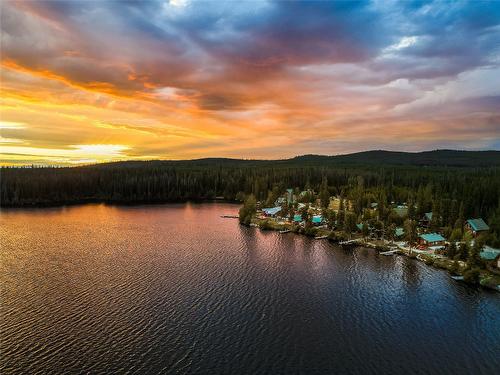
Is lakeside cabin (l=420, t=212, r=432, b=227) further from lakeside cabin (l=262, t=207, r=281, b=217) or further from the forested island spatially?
lakeside cabin (l=262, t=207, r=281, b=217)

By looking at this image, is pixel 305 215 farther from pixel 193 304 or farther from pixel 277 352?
pixel 277 352

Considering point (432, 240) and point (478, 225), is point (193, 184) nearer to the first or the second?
point (432, 240)

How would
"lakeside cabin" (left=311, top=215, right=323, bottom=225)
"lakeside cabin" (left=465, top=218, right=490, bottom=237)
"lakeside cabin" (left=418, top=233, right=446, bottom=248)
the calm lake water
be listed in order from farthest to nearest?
"lakeside cabin" (left=311, top=215, right=323, bottom=225) → "lakeside cabin" (left=465, top=218, right=490, bottom=237) → "lakeside cabin" (left=418, top=233, right=446, bottom=248) → the calm lake water

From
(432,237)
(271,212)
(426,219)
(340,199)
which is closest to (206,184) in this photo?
(271,212)

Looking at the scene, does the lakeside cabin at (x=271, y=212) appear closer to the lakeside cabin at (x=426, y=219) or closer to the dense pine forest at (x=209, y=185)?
the dense pine forest at (x=209, y=185)

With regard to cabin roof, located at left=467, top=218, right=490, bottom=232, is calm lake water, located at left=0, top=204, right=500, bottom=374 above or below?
below

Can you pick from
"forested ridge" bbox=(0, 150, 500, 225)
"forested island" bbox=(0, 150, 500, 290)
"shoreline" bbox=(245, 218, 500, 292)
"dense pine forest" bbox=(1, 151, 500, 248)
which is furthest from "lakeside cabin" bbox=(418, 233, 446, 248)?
"forested ridge" bbox=(0, 150, 500, 225)
